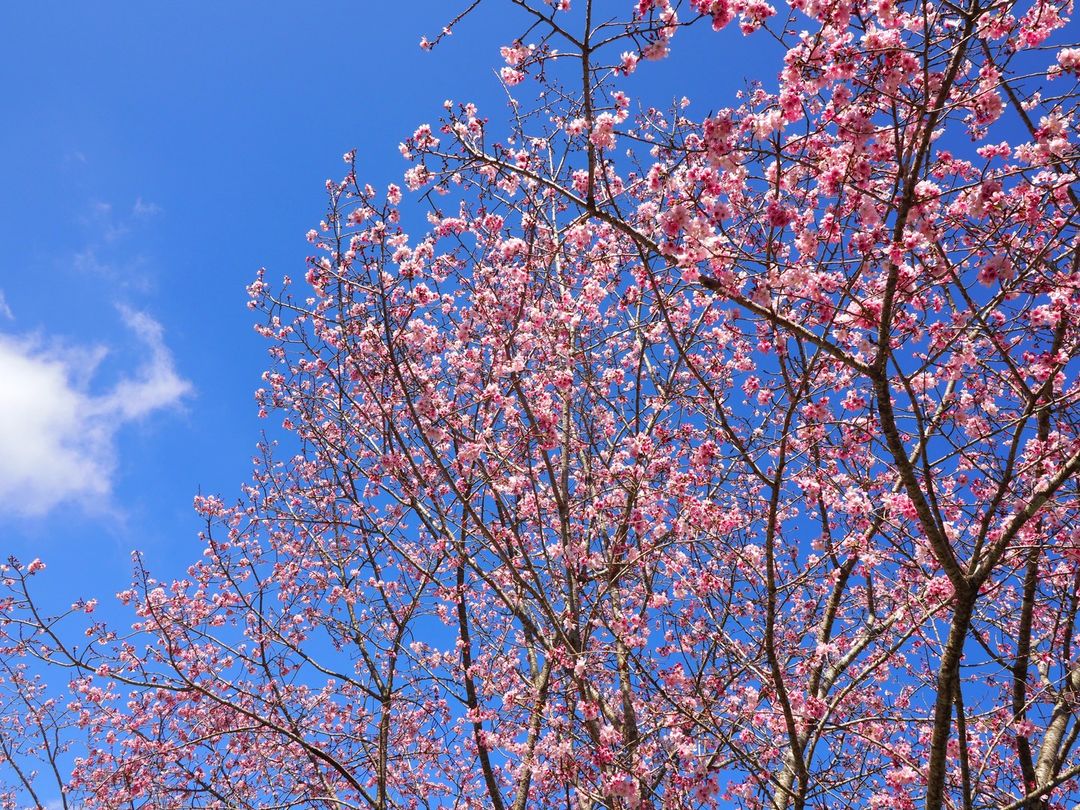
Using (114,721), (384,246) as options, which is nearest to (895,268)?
(384,246)

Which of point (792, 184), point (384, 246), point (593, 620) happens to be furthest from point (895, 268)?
point (384, 246)

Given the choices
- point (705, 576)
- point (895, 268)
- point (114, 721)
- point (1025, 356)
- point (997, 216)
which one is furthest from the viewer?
point (114, 721)

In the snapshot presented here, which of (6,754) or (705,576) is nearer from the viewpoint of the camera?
(705,576)

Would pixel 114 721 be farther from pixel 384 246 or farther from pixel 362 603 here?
pixel 384 246

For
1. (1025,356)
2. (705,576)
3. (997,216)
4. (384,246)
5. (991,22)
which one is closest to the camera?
(991,22)

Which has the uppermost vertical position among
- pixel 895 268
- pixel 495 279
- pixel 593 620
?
pixel 495 279

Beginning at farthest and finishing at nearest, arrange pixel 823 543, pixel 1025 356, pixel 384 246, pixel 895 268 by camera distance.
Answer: pixel 823 543
pixel 384 246
pixel 1025 356
pixel 895 268

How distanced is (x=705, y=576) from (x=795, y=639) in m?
2.70

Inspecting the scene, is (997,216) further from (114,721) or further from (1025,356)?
(114,721)

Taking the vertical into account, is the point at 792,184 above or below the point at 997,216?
above

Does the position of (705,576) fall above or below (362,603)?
below

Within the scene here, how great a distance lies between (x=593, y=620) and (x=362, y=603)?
3.18 meters

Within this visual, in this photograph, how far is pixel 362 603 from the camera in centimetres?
764

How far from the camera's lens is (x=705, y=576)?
552cm
